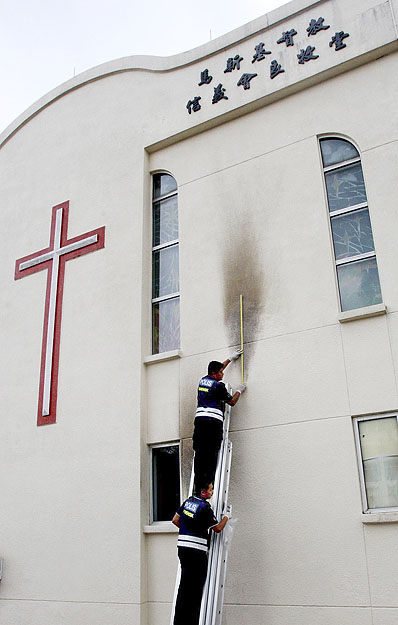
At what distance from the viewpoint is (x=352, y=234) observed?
796 cm

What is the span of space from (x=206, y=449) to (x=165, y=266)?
3.40 meters

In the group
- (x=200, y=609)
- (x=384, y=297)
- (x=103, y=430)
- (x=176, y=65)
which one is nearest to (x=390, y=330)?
(x=384, y=297)

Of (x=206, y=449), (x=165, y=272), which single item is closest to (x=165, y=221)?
(x=165, y=272)

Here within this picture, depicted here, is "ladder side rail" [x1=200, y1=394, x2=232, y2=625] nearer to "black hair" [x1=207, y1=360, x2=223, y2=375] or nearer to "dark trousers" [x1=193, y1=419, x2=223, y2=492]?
"dark trousers" [x1=193, y1=419, x2=223, y2=492]

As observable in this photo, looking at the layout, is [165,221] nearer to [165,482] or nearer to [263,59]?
[263,59]

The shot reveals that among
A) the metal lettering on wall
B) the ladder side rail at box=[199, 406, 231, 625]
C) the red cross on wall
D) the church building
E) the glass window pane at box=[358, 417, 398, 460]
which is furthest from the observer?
the red cross on wall

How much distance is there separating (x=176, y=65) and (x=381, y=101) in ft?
12.3

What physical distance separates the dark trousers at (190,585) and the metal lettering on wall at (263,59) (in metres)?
6.70

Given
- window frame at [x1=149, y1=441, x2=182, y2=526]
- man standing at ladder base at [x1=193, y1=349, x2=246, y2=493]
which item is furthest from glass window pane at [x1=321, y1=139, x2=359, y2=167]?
window frame at [x1=149, y1=441, x2=182, y2=526]

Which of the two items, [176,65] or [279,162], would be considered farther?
[176,65]

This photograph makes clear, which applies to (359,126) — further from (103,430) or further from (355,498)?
Result: (103,430)

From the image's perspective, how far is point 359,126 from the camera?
8.14 m

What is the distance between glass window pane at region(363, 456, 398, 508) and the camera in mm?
6629

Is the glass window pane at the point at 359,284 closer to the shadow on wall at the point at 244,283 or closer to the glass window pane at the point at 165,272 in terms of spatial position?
the shadow on wall at the point at 244,283
